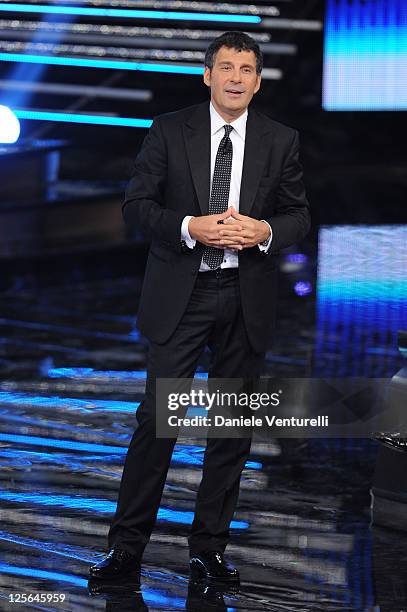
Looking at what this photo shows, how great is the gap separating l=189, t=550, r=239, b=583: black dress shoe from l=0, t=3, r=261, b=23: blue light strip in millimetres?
8931

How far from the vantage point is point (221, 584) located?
10.2ft

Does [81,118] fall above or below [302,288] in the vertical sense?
above

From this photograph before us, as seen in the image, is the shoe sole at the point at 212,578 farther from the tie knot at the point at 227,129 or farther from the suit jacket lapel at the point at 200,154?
the tie knot at the point at 227,129

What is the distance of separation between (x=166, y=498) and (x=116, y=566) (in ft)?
2.40

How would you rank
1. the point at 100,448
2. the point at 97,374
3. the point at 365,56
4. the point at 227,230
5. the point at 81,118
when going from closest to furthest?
the point at 227,230
the point at 100,448
the point at 97,374
the point at 81,118
the point at 365,56

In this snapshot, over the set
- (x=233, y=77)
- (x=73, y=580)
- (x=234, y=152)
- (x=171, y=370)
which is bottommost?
(x=73, y=580)

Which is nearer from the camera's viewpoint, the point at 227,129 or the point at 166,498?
the point at 227,129

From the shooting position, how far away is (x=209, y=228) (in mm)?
3012

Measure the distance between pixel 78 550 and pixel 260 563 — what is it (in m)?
0.50

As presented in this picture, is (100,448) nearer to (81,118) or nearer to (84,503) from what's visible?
(84,503)

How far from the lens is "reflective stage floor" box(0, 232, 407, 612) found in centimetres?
306

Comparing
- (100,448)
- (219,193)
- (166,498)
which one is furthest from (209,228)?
(100,448)

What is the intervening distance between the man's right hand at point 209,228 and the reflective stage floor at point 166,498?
876 mm

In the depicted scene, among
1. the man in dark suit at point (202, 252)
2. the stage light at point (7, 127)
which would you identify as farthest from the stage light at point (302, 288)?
the man in dark suit at point (202, 252)
